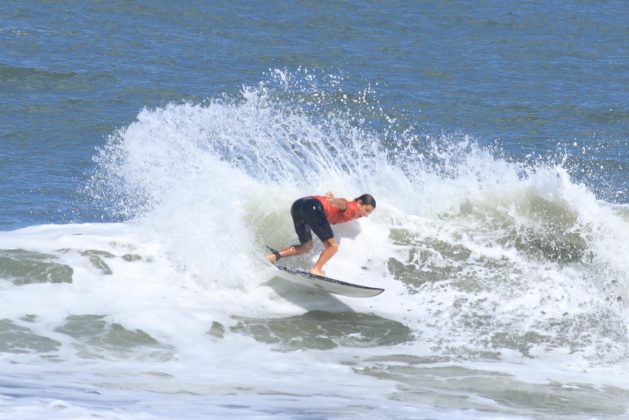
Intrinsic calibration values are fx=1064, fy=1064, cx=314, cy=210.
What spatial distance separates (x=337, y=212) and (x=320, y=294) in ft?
3.21

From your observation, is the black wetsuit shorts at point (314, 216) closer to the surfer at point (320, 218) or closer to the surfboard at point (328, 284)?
the surfer at point (320, 218)

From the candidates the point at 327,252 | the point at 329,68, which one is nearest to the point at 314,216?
the point at 327,252

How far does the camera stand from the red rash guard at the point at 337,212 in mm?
12391

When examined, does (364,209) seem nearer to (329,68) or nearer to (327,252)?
(327,252)

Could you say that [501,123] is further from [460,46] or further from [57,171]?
[57,171]

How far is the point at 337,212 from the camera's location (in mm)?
12477

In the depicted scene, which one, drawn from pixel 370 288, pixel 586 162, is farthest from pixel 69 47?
pixel 370 288

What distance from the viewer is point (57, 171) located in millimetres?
17734

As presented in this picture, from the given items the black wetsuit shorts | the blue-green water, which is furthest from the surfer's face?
the blue-green water

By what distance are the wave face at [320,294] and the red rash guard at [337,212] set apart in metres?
0.69

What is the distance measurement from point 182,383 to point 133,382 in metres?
0.43

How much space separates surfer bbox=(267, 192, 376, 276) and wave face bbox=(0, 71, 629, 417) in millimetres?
314

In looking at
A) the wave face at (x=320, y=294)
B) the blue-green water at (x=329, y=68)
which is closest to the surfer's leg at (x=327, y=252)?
the wave face at (x=320, y=294)

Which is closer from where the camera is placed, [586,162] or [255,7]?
[586,162]
